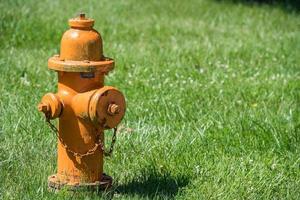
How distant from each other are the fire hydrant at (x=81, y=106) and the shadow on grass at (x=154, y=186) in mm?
165

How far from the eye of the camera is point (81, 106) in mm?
4031

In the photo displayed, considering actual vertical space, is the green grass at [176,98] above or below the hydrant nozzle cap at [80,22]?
below

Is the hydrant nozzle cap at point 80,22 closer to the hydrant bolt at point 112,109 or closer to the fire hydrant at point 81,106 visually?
the fire hydrant at point 81,106

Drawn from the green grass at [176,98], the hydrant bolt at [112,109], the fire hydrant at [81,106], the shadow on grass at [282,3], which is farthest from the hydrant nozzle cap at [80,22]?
the shadow on grass at [282,3]

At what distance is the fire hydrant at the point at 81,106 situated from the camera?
4008mm

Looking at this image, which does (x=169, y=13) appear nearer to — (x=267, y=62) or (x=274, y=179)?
(x=267, y=62)

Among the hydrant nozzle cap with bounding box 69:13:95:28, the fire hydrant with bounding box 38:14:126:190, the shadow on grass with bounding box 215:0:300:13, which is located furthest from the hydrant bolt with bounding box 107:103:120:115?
the shadow on grass with bounding box 215:0:300:13

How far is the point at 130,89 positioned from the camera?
665 centimetres

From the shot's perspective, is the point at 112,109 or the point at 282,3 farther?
the point at 282,3

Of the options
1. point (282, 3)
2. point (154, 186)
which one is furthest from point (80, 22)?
point (282, 3)

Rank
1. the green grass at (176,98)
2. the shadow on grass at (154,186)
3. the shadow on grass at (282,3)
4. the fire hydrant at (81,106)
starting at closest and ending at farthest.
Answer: the fire hydrant at (81,106) → the shadow on grass at (154,186) → the green grass at (176,98) → the shadow on grass at (282,3)

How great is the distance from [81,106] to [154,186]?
67 centimetres

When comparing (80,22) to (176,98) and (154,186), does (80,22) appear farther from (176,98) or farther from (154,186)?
(176,98)

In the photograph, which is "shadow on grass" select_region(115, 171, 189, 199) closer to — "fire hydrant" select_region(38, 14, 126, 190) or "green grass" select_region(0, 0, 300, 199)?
"green grass" select_region(0, 0, 300, 199)
